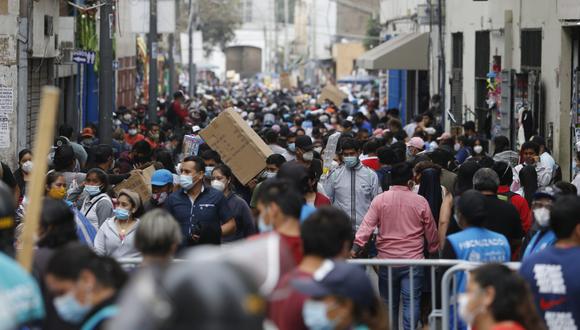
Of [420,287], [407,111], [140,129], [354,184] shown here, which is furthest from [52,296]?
[407,111]

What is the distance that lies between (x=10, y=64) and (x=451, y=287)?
1233 cm

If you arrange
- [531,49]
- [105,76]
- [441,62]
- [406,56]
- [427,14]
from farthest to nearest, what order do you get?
[406,56], [427,14], [441,62], [531,49], [105,76]

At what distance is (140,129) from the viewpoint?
26.2 metres

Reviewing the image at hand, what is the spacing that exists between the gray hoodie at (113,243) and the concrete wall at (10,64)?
9.68 metres

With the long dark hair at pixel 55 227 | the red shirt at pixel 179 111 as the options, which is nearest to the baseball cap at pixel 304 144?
the long dark hair at pixel 55 227

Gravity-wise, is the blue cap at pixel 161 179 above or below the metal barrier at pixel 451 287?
above

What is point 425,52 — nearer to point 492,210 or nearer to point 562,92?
point 562,92

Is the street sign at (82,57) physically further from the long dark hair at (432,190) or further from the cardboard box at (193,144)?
the long dark hair at (432,190)

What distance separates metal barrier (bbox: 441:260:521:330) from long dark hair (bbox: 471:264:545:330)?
7.18 feet

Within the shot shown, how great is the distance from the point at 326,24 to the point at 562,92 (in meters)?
85.2

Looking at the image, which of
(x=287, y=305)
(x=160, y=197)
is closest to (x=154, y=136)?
(x=160, y=197)

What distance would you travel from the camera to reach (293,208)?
7.09m

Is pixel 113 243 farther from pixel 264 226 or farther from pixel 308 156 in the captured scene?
pixel 308 156

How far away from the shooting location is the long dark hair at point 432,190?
12281 mm
